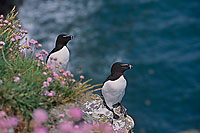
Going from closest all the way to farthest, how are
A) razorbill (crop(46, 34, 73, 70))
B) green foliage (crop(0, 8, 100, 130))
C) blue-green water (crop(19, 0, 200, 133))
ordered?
green foliage (crop(0, 8, 100, 130)) → razorbill (crop(46, 34, 73, 70)) → blue-green water (crop(19, 0, 200, 133))

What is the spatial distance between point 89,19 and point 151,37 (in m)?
3.87

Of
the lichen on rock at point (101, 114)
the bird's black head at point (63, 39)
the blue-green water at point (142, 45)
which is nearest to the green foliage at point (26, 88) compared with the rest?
the lichen on rock at point (101, 114)

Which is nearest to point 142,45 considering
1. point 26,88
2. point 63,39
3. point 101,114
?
point 63,39

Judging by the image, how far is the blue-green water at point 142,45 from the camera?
53.6ft

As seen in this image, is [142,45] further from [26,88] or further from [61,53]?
[26,88]

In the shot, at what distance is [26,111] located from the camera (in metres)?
3.68

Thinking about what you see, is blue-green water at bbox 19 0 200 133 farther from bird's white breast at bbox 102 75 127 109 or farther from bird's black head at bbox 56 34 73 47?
bird's white breast at bbox 102 75 127 109

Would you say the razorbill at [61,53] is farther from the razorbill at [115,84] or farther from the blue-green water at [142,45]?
the blue-green water at [142,45]

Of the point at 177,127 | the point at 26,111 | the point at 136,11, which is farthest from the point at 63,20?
the point at 26,111

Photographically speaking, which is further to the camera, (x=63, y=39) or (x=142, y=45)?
(x=142, y=45)

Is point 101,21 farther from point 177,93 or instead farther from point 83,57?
point 177,93

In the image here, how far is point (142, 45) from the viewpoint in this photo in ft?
61.5

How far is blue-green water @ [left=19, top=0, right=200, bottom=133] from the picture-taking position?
643 inches

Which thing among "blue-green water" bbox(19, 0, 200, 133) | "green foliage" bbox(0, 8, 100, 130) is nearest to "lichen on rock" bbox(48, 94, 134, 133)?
"green foliage" bbox(0, 8, 100, 130)
